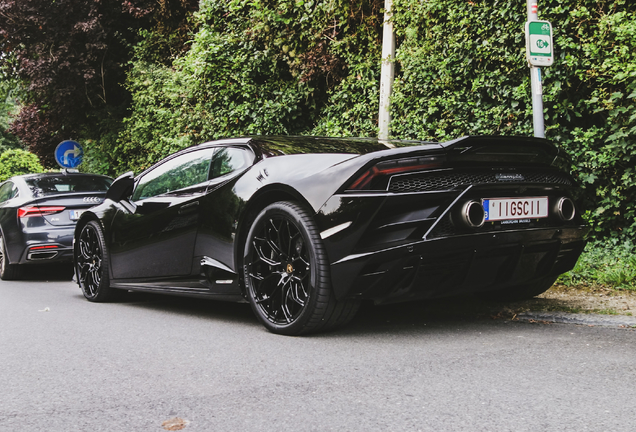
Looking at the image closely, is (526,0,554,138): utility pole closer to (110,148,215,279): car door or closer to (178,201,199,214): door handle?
(110,148,215,279): car door

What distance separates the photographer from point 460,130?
25.4ft

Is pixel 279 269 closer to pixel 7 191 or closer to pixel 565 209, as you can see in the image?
pixel 565 209

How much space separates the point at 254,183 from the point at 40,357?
1.66 metres

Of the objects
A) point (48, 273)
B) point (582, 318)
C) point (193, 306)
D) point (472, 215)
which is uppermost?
point (472, 215)

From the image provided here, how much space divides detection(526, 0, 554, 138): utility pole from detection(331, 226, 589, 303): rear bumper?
186 cm

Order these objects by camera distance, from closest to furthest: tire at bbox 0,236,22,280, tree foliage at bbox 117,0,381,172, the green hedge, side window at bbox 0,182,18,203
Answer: the green hedge, tire at bbox 0,236,22,280, side window at bbox 0,182,18,203, tree foliage at bbox 117,0,381,172

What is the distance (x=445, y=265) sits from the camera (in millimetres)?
4008

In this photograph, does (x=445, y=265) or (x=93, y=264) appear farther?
(x=93, y=264)

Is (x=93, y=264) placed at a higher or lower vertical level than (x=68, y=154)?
lower

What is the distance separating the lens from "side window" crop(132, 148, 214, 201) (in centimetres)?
532

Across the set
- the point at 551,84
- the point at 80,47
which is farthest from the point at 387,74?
the point at 80,47

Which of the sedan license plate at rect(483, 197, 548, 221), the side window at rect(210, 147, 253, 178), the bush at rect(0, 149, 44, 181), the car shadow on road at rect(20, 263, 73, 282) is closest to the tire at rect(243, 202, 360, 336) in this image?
the side window at rect(210, 147, 253, 178)

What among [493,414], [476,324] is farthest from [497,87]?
[493,414]

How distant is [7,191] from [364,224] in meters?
7.59
